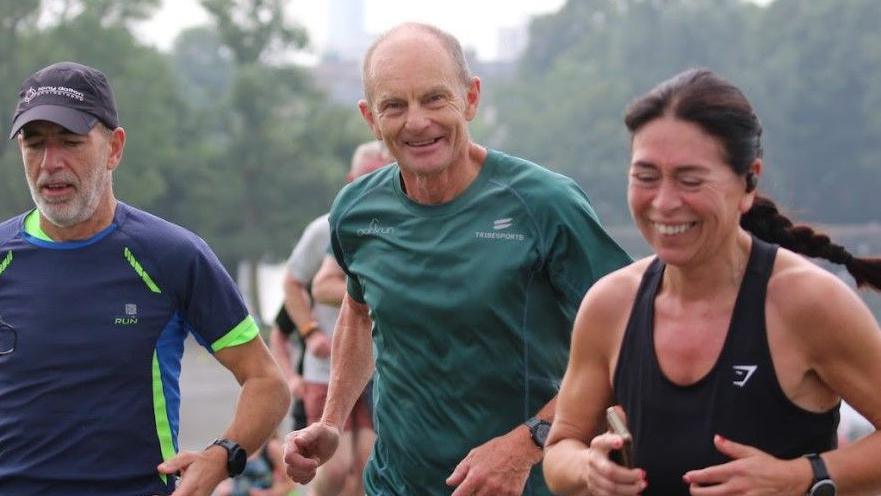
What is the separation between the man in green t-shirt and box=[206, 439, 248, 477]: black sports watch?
20cm

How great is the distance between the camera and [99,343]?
519 centimetres

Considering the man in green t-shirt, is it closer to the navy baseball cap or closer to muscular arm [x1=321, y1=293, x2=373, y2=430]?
muscular arm [x1=321, y1=293, x2=373, y2=430]

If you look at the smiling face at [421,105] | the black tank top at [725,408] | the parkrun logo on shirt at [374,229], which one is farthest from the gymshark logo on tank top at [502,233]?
the black tank top at [725,408]

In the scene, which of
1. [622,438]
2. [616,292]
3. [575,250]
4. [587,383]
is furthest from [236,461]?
[622,438]

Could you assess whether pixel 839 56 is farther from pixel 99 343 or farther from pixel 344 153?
pixel 99 343

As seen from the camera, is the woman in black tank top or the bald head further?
the bald head

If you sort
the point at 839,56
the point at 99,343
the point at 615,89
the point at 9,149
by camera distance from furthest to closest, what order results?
the point at 615,89 < the point at 839,56 < the point at 9,149 < the point at 99,343

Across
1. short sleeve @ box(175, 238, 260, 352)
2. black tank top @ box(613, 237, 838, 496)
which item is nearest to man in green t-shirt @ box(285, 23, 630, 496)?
short sleeve @ box(175, 238, 260, 352)

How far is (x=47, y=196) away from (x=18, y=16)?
61.4m

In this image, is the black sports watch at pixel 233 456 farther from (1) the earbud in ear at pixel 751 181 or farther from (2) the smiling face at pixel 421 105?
(1) the earbud in ear at pixel 751 181

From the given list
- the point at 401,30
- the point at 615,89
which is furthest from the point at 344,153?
the point at 401,30

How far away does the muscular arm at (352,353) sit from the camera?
5.88m

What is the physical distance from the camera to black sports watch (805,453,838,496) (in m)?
3.77

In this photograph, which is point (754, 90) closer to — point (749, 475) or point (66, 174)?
point (66, 174)
